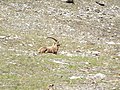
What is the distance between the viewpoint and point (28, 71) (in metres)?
21.3

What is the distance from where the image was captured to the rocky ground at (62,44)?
1969cm

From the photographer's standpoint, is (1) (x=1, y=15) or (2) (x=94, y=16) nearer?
(1) (x=1, y=15)

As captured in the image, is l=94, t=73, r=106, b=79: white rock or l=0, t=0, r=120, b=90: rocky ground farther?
l=94, t=73, r=106, b=79: white rock

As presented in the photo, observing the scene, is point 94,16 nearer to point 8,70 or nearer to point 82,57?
point 82,57

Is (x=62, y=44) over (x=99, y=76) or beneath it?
beneath

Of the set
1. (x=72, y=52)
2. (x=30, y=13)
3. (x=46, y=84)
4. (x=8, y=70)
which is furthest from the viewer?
(x=30, y=13)

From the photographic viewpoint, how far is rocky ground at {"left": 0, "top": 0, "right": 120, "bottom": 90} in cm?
1969

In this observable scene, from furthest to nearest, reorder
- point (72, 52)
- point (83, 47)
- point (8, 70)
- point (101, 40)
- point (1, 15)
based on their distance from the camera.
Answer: point (1, 15) → point (101, 40) → point (83, 47) → point (72, 52) → point (8, 70)

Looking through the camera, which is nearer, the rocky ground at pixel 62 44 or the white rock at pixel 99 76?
the rocky ground at pixel 62 44

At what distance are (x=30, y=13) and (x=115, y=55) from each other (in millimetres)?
15937

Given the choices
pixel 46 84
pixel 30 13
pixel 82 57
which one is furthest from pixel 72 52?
pixel 30 13

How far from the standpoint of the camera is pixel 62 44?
107ft

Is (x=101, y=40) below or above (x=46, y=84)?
below

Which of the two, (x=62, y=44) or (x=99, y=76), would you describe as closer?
(x=99, y=76)
